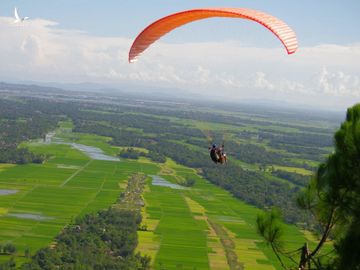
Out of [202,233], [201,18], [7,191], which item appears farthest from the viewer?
[7,191]

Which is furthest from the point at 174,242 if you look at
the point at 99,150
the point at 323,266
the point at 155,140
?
the point at 155,140

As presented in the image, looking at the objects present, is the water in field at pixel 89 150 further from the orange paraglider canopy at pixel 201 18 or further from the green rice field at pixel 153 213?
the orange paraglider canopy at pixel 201 18

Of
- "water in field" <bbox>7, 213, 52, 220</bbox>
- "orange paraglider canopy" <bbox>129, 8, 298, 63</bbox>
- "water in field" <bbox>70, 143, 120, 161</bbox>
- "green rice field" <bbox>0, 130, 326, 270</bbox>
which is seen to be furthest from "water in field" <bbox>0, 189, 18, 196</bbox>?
"orange paraglider canopy" <bbox>129, 8, 298, 63</bbox>

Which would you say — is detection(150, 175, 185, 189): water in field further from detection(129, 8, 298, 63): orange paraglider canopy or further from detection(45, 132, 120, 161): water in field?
detection(129, 8, 298, 63): orange paraglider canopy

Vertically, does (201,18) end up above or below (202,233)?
above

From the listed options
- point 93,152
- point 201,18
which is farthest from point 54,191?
point 201,18

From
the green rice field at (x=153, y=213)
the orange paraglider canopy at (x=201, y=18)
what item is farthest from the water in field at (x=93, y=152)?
the orange paraglider canopy at (x=201, y=18)

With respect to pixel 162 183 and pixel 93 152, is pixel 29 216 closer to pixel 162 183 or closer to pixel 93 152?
pixel 162 183
